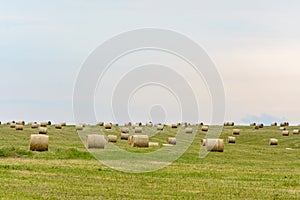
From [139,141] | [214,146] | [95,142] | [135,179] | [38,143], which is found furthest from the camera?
[214,146]

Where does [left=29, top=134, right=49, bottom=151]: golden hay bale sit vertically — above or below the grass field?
above

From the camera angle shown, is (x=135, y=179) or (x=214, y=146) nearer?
(x=135, y=179)

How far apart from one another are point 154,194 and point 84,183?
12.0ft

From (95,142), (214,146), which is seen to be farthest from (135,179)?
(214,146)

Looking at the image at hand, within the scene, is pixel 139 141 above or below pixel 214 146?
above

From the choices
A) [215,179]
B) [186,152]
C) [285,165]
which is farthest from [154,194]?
[186,152]

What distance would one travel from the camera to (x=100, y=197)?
23.0 m

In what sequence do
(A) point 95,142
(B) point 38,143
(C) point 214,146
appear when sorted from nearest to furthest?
(B) point 38,143 → (A) point 95,142 → (C) point 214,146

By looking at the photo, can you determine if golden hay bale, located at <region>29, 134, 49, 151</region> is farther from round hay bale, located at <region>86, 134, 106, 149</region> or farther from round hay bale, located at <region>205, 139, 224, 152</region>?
round hay bale, located at <region>205, 139, 224, 152</region>

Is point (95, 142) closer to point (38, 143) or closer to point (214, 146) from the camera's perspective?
point (38, 143)

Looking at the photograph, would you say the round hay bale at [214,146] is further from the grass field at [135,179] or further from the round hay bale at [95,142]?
the round hay bale at [95,142]

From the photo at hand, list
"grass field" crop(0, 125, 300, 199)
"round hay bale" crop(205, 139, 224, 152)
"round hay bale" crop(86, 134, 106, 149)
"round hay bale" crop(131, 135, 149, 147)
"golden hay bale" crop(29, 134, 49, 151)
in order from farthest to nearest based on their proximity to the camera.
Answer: "round hay bale" crop(205, 139, 224, 152)
"round hay bale" crop(131, 135, 149, 147)
"round hay bale" crop(86, 134, 106, 149)
"golden hay bale" crop(29, 134, 49, 151)
"grass field" crop(0, 125, 300, 199)

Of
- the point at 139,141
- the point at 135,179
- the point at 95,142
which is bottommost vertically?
the point at 135,179

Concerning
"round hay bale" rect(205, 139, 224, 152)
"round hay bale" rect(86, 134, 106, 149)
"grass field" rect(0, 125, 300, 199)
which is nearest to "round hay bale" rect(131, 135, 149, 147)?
"round hay bale" rect(86, 134, 106, 149)
